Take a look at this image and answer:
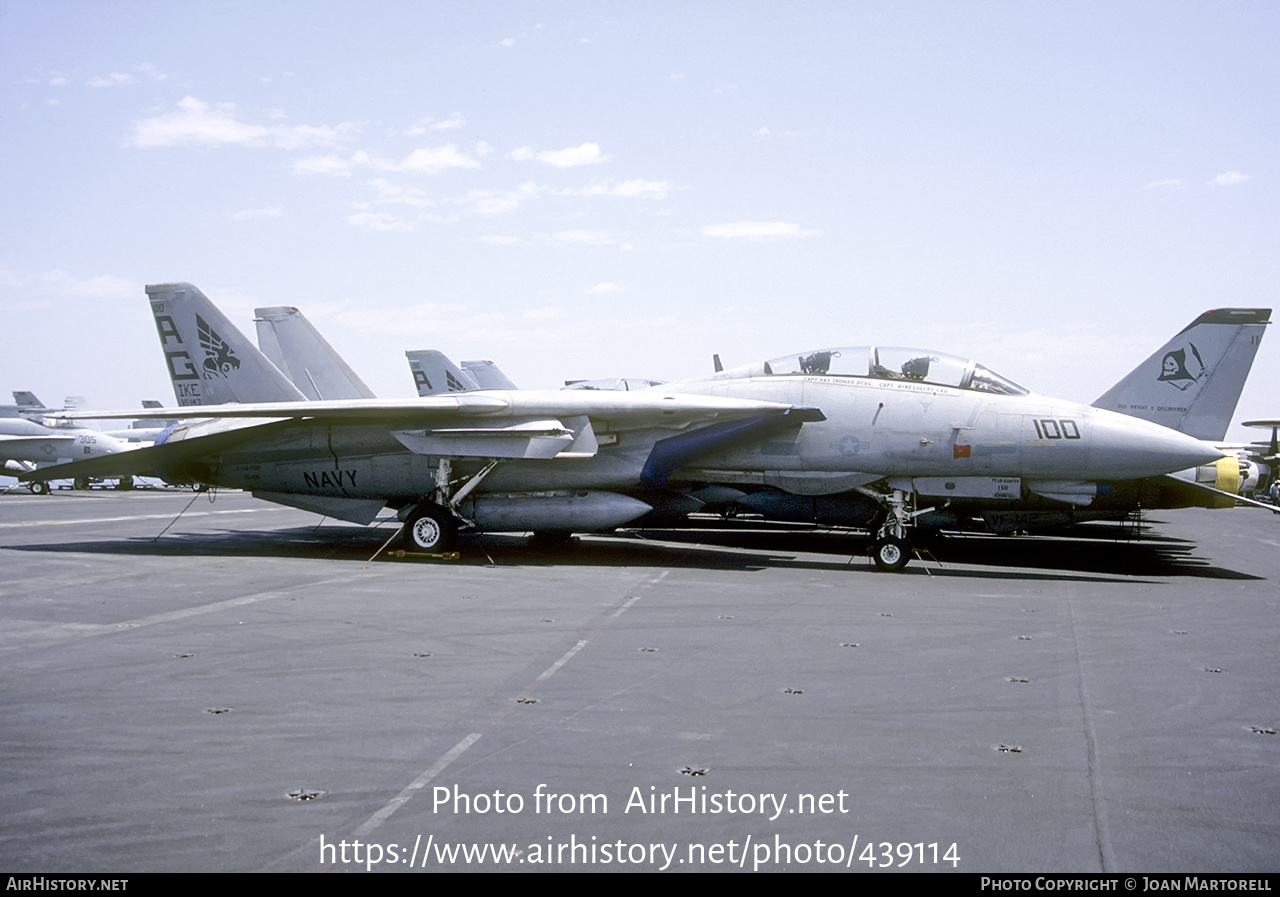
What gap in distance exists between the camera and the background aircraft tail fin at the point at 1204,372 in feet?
53.9

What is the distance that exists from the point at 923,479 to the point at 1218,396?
285 inches

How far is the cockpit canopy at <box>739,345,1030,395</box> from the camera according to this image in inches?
506

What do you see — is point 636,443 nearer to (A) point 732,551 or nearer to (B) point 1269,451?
(A) point 732,551

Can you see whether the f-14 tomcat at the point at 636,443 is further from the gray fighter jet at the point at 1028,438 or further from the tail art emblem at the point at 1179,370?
the tail art emblem at the point at 1179,370

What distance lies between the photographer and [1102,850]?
12.1 ft

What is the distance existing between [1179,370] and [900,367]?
688 cm

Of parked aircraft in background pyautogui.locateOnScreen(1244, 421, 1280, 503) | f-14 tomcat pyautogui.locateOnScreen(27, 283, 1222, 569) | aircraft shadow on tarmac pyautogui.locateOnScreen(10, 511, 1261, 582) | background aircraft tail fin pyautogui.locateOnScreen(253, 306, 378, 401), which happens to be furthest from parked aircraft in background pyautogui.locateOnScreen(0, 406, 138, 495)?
parked aircraft in background pyautogui.locateOnScreen(1244, 421, 1280, 503)

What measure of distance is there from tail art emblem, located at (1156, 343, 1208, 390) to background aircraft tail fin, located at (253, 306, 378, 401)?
578 inches

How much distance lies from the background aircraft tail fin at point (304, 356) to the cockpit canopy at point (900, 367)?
884cm

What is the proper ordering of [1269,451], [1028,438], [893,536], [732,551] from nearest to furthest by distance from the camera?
[1028,438] → [893,536] → [732,551] → [1269,451]

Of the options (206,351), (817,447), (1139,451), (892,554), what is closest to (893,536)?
(892,554)

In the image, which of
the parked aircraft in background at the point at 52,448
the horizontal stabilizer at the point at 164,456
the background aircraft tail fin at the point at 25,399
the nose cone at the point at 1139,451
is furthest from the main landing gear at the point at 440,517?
the background aircraft tail fin at the point at 25,399

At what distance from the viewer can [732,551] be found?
1538 cm
